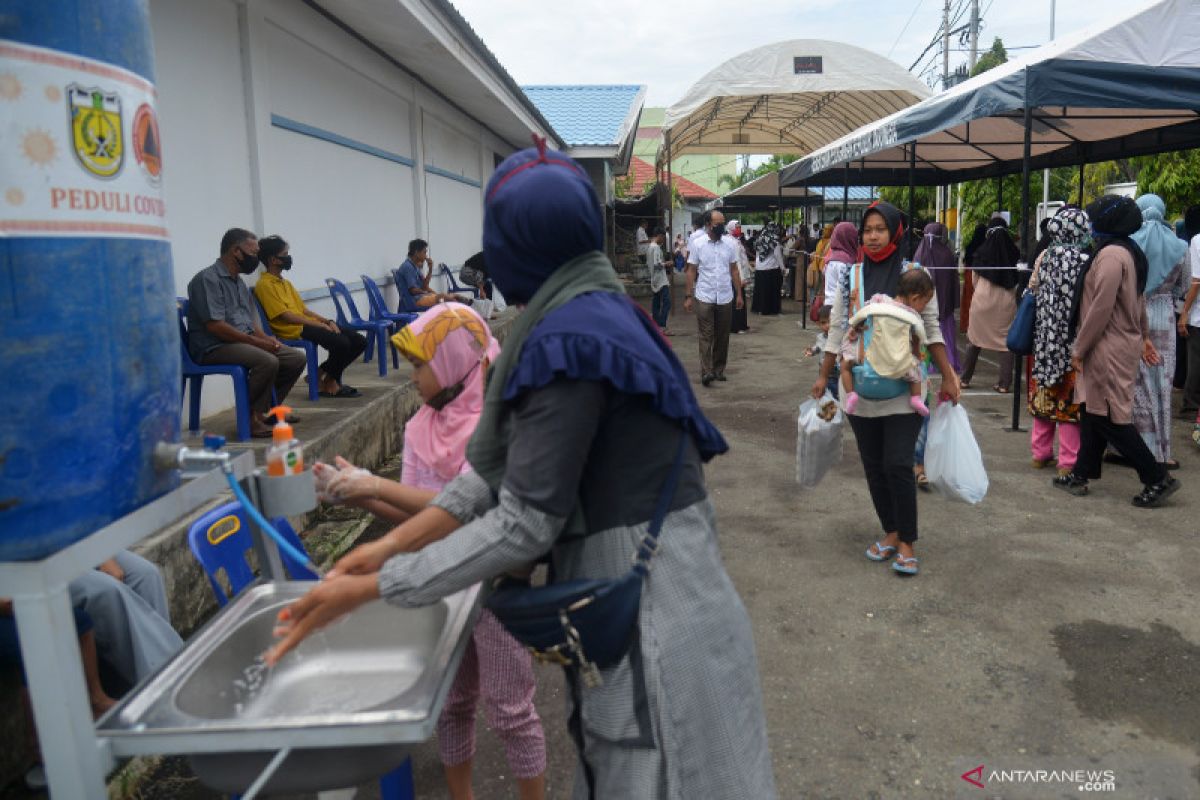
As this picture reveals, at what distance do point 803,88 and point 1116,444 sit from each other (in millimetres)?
12300

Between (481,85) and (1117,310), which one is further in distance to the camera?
(481,85)

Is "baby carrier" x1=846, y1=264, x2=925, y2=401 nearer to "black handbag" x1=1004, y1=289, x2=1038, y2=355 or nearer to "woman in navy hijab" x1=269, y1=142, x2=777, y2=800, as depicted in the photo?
"black handbag" x1=1004, y1=289, x2=1038, y2=355

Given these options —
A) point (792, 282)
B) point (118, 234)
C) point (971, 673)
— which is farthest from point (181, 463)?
point (792, 282)

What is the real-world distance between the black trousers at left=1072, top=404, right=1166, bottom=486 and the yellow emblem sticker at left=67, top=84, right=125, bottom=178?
521 cm

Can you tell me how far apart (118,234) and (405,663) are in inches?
41.3

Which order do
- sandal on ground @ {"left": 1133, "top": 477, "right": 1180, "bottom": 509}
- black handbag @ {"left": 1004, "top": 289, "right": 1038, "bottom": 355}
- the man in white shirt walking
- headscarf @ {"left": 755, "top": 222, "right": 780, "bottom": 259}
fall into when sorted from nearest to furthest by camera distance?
sandal on ground @ {"left": 1133, "top": 477, "right": 1180, "bottom": 509}
black handbag @ {"left": 1004, "top": 289, "right": 1038, "bottom": 355}
the man in white shirt walking
headscarf @ {"left": 755, "top": 222, "right": 780, "bottom": 259}

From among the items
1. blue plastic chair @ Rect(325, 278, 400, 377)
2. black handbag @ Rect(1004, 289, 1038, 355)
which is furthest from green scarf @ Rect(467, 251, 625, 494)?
blue plastic chair @ Rect(325, 278, 400, 377)

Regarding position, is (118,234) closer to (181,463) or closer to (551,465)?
(181,463)

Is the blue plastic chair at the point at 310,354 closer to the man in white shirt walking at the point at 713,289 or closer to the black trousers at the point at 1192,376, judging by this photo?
the man in white shirt walking at the point at 713,289

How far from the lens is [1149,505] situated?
512 centimetres

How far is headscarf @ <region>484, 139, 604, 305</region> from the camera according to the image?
149cm

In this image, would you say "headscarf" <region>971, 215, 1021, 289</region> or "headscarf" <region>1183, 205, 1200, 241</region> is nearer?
"headscarf" <region>1183, 205, 1200, 241</region>

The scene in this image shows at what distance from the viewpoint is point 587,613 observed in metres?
1.47

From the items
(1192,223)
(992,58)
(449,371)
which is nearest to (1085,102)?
(1192,223)
